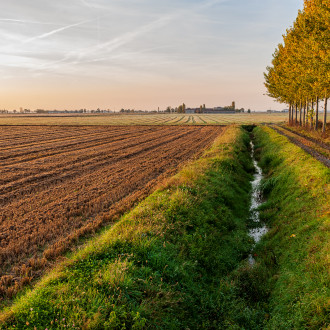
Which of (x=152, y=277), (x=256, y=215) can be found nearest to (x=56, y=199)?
(x=152, y=277)

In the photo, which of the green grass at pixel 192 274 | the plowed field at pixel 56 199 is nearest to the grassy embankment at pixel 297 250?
the green grass at pixel 192 274

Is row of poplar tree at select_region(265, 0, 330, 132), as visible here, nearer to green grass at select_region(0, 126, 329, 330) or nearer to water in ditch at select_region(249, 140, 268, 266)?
water in ditch at select_region(249, 140, 268, 266)

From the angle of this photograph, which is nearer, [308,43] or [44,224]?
[44,224]

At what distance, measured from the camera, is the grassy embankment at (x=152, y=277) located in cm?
467

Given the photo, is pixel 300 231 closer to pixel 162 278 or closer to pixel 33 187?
pixel 162 278

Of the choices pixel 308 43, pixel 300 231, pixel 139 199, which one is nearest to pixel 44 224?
pixel 139 199

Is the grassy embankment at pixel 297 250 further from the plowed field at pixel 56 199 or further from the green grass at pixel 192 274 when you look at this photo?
the plowed field at pixel 56 199

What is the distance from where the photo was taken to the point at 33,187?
1461 cm

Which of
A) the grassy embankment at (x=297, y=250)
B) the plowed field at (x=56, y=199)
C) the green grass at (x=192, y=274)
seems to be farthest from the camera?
the plowed field at (x=56, y=199)

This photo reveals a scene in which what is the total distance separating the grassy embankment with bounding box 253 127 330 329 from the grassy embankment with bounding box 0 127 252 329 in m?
0.96

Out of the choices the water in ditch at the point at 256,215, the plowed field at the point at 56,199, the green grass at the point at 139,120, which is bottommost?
the water in ditch at the point at 256,215

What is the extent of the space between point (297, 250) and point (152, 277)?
5078 millimetres

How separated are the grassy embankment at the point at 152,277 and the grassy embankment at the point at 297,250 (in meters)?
0.96

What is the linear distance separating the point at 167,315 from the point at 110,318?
125 cm
